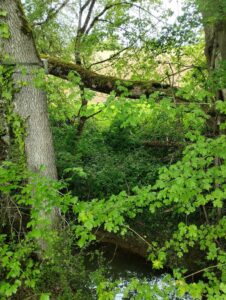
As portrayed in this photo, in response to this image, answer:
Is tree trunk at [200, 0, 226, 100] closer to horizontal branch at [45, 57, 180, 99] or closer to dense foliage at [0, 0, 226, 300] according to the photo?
dense foliage at [0, 0, 226, 300]

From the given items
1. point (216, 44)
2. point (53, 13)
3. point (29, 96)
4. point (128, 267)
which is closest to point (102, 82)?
point (29, 96)

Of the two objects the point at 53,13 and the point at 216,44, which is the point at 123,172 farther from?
the point at 53,13

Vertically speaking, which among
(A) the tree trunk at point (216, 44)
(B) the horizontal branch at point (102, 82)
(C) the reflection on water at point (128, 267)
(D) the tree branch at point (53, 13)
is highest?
(D) the tree branch at point (53, 13)

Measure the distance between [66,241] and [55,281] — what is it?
54cm

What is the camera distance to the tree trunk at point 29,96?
4.23 metres

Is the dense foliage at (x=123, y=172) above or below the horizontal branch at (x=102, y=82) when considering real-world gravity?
below

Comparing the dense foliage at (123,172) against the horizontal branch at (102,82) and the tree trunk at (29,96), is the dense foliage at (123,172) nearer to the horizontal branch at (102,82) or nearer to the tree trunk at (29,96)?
the tree trunk at (29,96)

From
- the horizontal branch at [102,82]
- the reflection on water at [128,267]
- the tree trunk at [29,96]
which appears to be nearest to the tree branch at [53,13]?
the horizontal branch at [102,82]

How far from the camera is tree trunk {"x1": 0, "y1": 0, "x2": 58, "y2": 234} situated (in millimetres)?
4230

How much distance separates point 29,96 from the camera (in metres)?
4.46

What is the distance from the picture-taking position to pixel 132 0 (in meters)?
7.79

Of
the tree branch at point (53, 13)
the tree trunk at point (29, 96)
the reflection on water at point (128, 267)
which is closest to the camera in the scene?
the tree trunk at point (29, 96)

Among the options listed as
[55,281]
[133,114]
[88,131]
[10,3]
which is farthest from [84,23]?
[55,281]

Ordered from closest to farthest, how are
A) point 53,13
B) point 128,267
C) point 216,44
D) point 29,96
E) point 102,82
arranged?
point 29,96, point 216,44, point 102,82, point 128,267, point 53,13
